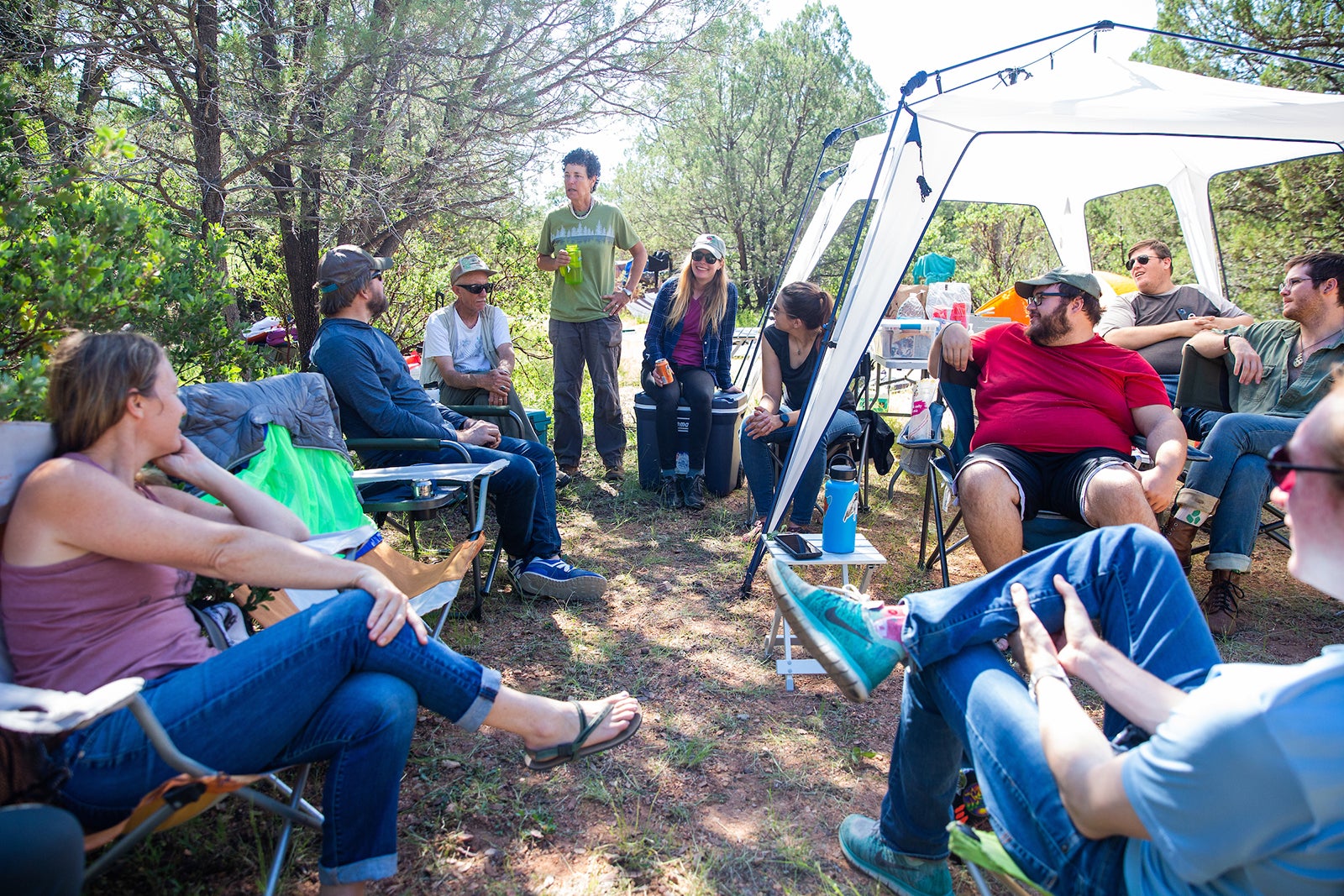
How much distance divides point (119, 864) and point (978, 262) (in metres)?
13.5

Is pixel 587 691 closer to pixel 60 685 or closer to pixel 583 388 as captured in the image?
pixel 60 685

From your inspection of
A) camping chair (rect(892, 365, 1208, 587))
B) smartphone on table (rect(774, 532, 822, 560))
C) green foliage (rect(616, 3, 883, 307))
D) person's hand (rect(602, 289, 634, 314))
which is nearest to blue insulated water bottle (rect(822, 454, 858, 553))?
smartphone on table (rect(774, 532, 822, 560))

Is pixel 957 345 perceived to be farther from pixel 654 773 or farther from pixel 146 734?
pixel 146 734

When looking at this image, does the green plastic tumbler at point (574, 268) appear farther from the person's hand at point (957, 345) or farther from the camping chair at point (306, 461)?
the person's hand at point (957, 345)

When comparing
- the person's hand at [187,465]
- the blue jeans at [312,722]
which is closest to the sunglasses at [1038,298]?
the blue jeans at [312,722]

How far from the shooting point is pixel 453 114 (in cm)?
464

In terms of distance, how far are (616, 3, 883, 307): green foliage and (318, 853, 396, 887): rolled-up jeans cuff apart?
35.0 feet

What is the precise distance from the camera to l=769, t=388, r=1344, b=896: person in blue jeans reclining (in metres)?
0.98

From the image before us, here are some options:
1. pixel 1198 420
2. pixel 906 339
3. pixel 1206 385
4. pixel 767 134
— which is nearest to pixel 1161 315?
pixel 1206 385

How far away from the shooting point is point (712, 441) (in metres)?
4.93

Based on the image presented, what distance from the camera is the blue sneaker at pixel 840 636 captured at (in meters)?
1.79

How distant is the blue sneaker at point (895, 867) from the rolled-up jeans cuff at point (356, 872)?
0.99 meters

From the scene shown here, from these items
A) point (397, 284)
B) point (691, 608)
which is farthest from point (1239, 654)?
point (397, 284)

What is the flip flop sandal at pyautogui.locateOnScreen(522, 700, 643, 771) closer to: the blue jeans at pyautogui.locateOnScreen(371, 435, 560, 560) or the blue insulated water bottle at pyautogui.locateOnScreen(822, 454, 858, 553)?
the blue insulated water bottle at pyautogui.locateOnScreen(822, 454, 858, 553)
